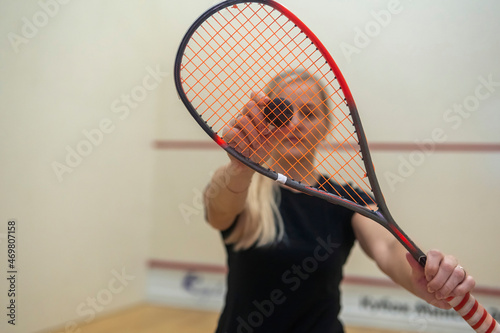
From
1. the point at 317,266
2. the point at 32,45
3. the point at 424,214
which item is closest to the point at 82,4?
the point at 32,45

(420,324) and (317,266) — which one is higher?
(317,266)

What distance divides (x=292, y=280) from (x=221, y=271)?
1.01 m

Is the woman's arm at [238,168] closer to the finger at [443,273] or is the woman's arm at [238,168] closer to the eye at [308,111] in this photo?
the eye at [308,111]

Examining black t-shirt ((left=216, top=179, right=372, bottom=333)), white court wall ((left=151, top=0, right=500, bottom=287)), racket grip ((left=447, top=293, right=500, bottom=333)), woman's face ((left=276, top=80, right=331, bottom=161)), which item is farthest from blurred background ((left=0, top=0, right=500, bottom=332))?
racket grip ((left=447, top=293, right=500, bottom=333))

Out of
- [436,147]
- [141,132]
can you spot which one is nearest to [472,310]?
[436,147]

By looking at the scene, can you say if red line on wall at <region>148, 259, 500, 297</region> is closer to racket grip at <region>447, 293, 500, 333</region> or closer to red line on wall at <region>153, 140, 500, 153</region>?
red line on wall at <region>153, 140, 500, 153</region>

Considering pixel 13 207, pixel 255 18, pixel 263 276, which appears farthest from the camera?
pixel 255 18

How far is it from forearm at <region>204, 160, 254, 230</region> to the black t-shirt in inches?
2.8

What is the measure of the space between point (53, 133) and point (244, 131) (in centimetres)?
99

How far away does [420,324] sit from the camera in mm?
1685

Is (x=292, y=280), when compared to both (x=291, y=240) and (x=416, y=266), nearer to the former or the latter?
(x=291, y=240)

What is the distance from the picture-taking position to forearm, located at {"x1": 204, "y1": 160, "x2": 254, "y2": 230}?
82 centimetres

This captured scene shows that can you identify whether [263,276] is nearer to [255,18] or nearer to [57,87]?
[255,18]

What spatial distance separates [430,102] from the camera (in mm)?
1633
